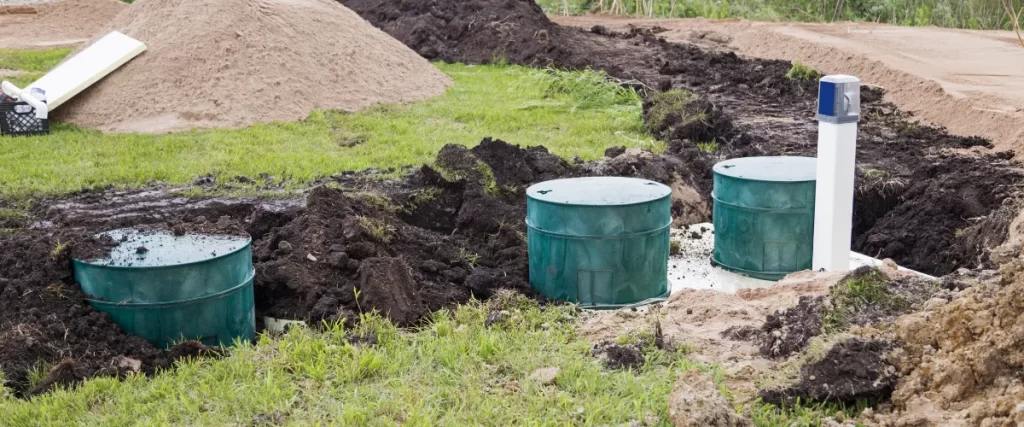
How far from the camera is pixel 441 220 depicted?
7.10m

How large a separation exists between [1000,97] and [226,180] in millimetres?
8286

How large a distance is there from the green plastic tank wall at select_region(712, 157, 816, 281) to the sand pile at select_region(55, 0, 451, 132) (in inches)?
250

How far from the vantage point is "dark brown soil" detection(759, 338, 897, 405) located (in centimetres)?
383

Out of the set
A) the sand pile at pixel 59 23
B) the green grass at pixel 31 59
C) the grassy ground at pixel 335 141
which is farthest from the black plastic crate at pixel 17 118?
the sand pile at pixel 59 23

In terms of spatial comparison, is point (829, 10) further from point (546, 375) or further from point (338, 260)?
point (546, 375)

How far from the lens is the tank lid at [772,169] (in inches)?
240

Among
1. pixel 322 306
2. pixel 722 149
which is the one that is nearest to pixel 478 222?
pixel 322 306

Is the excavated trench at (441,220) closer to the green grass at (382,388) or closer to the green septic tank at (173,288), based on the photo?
the green septic tank at (173,288)

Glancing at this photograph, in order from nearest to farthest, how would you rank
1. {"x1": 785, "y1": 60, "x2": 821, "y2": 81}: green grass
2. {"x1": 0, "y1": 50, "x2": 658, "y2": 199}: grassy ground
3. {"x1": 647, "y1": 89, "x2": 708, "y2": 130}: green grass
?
1. {"x1": 0, "y1": 50, "x2": 658, "y2": 199}: grassy ground
2. {"x1": 647, "y1": 89, "x2": 708, "y2": 130}: green grass
3. {"x1": 785, "y1": 60, "x2": 821, "y2": 81}: green grass

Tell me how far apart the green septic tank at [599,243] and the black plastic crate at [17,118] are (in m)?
7.05

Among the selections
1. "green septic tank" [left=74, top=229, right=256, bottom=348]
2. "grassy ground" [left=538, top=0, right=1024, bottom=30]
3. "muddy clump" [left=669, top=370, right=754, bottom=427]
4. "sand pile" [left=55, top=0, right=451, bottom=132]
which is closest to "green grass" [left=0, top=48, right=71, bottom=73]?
"sand pile" [left=55, top=0, right=451, bottom=132]

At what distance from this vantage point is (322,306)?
5.21 metres

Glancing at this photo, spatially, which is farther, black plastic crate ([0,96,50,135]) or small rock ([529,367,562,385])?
black plastic crate ([0,96,50,135])

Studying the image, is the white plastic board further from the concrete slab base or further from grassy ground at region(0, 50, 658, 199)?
the concrete slab base
